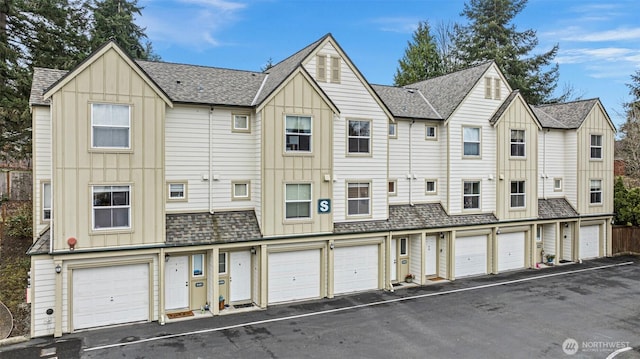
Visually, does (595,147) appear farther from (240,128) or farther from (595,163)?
(240,128)

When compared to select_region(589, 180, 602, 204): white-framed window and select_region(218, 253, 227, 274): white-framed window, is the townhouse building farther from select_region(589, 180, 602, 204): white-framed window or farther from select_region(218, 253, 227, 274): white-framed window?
select_region(589, 180, 602, 204): white-framed window

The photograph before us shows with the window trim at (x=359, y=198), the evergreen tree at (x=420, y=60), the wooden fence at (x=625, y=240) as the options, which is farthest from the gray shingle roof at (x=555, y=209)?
the evergreen tree at (x=420, y=60)

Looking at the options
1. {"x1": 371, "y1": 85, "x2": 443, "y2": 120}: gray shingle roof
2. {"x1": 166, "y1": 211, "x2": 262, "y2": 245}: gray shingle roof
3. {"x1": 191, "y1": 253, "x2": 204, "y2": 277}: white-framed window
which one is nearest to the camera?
{"x1": 166, "y1": 211, "x2": 262, "y2": 245}: gray shingle roof

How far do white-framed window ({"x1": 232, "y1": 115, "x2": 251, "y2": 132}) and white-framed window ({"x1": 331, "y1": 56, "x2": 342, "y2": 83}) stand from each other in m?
3.83

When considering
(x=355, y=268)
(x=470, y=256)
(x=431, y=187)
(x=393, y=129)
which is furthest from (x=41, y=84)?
(x=470, y=256)

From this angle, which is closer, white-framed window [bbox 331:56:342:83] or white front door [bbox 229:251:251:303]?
white front door [bbox 229:251:251:303]

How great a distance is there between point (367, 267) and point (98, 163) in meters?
10.6

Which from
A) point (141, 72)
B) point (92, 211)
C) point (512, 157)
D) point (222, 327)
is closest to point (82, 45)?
point (141, 72)

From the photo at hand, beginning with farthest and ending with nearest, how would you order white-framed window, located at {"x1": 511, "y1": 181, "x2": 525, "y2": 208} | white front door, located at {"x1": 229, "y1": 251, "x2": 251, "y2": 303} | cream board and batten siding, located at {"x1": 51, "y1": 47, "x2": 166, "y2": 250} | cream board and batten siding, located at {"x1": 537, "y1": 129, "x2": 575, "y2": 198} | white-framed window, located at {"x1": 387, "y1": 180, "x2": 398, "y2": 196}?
cream board and batten siding, located at {"x1": 537, "y1": 129, "x2": 575, "y2": 198} < white-framed window, located at {"x1": 511, "y1": 181, "x2": 525, "y2": 208} < white-framed window, located at {"x1": 387, "y1": 180, "x2": 398, "y2": 196} < white front door, located at {"x1": 229, "y1": 251, "x2": 251, "y2": 303} < cream board and batten siding, located at {"x1": 51, "y1": 47, "x2": 166, "y2": 250}

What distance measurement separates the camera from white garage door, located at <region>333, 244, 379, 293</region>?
16.5m

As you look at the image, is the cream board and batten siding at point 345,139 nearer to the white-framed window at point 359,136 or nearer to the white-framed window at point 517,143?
the white-framed window at point 359,136

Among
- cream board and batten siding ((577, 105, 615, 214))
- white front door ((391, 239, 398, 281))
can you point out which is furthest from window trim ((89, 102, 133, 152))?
cream board and batten siding ((577, 105, 615, 214))

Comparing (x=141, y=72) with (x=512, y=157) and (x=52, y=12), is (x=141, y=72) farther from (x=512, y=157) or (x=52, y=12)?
(x=512, y=157)

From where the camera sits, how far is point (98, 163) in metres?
12.6
